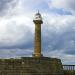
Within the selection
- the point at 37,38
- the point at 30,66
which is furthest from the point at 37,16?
the point at 30,66

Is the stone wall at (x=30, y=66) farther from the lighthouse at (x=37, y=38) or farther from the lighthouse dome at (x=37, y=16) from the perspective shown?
the lighthouse dome at (x=37, y=16)

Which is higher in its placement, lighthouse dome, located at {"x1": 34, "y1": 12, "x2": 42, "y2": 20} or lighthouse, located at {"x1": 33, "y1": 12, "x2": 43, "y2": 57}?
lighthouse dome, located at {"x1": 34, "y1": 12, "x2": 42, "y2": 20}

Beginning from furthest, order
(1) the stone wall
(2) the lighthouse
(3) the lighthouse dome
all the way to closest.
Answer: (3) the lighthouse dome, (2) the lighthouse, (1) the stone wall

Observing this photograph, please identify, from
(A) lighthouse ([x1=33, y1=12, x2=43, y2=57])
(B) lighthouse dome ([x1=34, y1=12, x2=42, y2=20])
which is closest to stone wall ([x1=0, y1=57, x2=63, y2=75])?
(A) lighthouse ([x1=33, y1=12, x2=43, y2=57])

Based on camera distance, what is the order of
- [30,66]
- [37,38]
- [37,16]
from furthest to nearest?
[37,16] < [37,38] < [30,66]

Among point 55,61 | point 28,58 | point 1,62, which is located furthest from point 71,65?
point 1,62

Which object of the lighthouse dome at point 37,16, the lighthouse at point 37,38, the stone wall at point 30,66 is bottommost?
the stone wall at point 30,66

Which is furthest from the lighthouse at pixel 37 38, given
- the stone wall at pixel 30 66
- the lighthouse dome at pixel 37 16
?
the stone wall at pixel 30 66

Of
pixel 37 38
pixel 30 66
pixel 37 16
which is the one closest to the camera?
pixel 30 66

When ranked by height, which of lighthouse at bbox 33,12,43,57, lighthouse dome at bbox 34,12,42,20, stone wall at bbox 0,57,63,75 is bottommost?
stone wall at bbox 0,57,63,75

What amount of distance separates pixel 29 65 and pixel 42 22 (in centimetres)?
615

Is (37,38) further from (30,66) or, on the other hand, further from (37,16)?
(30,66)

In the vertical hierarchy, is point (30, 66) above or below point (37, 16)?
below

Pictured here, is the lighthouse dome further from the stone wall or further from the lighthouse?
the stone wall
